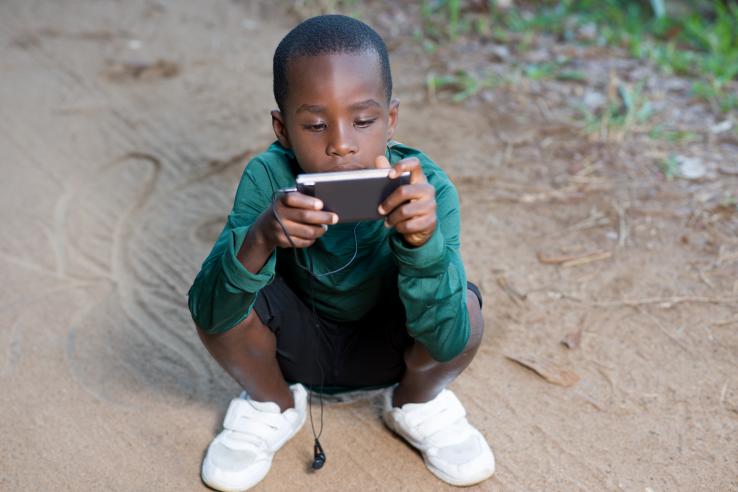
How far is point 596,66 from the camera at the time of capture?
4.66 metres

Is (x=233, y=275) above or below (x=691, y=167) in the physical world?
above

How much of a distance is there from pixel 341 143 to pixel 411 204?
0.31 metres

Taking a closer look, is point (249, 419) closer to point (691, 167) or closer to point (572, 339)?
point (572, 339)

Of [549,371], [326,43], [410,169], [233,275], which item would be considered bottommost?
[549,371]

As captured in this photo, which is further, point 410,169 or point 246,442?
point 246,442

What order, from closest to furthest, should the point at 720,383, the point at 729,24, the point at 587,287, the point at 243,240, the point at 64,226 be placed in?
the point at 243,240, the point at 720,383, the point at 587,287, the point at 64,226, the point at 729,24

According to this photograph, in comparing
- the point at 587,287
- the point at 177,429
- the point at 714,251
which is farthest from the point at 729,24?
the point at 177,429

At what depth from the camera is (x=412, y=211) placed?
1.83 meters

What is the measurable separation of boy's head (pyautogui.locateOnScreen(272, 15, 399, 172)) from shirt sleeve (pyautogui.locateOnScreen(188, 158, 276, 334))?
0.17 m

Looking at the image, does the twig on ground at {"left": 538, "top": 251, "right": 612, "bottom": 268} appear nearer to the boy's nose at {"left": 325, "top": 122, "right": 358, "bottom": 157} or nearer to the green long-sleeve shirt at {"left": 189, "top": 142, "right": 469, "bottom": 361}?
the green long-sleeve shirt at {"left": 189, "top": 142, "right": 469, "bottom": 361}

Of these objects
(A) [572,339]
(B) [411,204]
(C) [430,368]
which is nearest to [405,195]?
(B) [411,204]

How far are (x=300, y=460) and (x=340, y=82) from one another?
1.14 metres

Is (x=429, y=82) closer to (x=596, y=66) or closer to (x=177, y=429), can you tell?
(x=596, y=66)

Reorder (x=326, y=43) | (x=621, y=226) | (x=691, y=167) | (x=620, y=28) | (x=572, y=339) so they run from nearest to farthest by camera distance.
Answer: (x=326, y=43) → (x=572, y=339) → (x=621, y=226) → (x=691, y=167) → (x=620, y=28)
